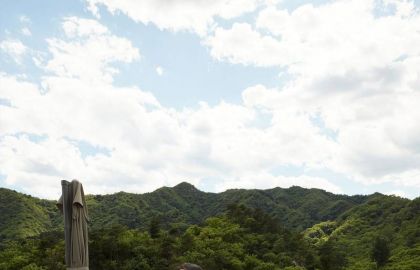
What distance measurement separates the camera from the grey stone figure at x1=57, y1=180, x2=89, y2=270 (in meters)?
7.52

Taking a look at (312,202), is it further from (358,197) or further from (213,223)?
(213,223)

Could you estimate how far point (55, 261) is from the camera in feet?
83.8

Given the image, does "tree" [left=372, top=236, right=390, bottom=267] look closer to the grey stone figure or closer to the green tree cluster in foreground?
the green tree cluster in foreground

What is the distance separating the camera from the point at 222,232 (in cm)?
3688

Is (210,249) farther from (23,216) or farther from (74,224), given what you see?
(23,216)

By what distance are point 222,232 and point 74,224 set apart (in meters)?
30.0

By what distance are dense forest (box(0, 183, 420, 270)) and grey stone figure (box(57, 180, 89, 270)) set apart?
2.72m

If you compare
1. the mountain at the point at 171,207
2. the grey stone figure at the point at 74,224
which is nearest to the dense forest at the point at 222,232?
the mountain at the point at 171,207

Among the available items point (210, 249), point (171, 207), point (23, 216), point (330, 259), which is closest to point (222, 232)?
point (210, 249)

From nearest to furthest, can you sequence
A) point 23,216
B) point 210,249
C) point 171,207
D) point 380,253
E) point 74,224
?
point 74,224 → point 210,249 → point 380,253 → point 23,216 → point 171,207

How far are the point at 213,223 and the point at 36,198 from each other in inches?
2221

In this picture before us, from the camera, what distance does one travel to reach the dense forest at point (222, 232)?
2827 centimetres

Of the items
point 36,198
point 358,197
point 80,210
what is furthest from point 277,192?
point 80,210

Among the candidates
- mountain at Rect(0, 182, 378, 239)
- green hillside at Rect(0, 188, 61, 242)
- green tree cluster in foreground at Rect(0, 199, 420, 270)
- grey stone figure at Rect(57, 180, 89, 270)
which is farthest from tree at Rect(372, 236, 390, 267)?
grey stone figure at Rect(57, 180, 89, 270)
